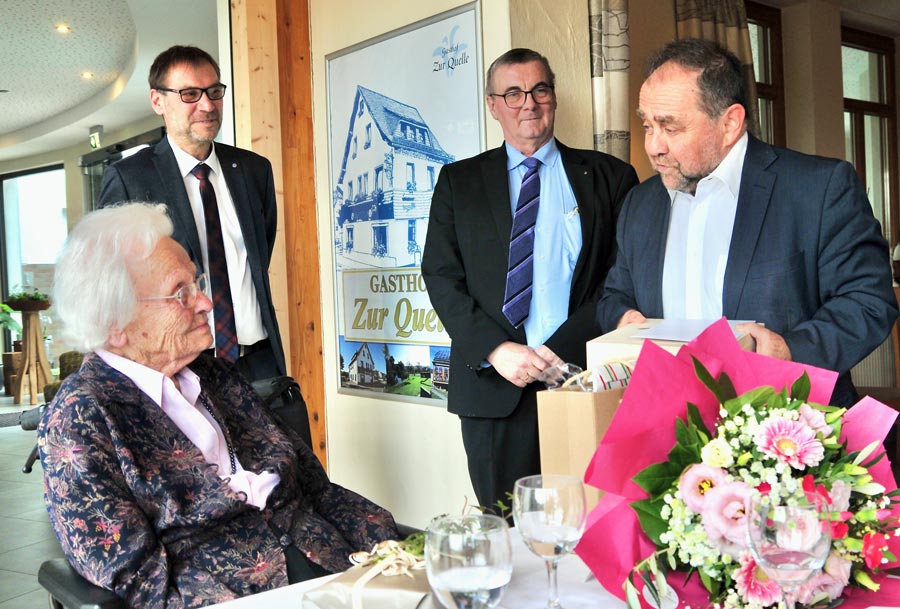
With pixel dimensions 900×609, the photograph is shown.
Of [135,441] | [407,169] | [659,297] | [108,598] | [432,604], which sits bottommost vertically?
[108,598]

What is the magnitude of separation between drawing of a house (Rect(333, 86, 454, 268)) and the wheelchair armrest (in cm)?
249

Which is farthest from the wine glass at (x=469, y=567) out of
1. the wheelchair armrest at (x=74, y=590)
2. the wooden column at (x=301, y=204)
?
the wooden column at (x=301, y=204)

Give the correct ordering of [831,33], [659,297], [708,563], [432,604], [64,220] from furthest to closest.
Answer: [64,220] < [831,33] < [659,297] < [432,604] < [708,563]

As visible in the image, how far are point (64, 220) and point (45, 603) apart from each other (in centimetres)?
1247

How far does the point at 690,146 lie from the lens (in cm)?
214

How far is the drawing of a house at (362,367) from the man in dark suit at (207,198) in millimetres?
1200

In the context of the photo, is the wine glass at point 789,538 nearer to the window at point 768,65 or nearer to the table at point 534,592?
the table at point 534,592

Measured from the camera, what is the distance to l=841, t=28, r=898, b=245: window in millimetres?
8516

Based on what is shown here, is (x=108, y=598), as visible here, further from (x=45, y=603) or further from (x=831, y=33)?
(x=831, y=33)

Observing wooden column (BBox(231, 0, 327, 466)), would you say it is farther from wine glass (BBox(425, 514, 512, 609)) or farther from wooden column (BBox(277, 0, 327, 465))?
wine glass (BBox(425, 514, 512, 609))

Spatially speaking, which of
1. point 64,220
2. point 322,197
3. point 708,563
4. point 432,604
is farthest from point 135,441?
point 64,220

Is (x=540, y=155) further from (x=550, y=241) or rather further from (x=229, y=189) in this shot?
(x=229, y=189)

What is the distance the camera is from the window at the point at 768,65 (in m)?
7.07

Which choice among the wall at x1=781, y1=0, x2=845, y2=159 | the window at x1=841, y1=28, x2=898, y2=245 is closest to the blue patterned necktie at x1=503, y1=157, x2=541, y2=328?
the wall at x1=781, y1=0, x2=845, y2=159
